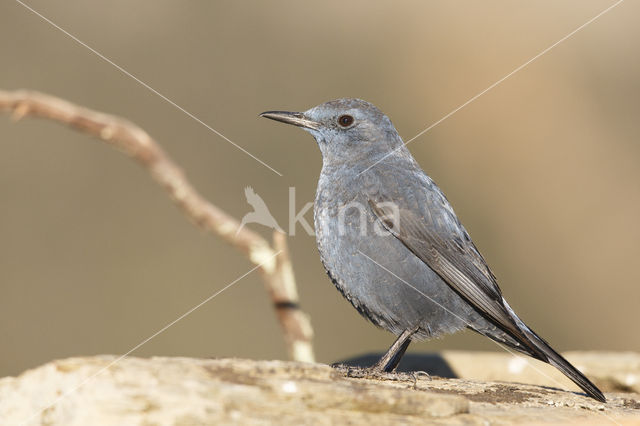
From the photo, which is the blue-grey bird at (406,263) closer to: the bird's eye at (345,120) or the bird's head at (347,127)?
the bird's head at (347,127)

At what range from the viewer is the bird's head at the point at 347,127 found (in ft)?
18.7

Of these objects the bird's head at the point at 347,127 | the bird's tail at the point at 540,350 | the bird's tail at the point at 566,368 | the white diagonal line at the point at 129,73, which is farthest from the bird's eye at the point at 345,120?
the white diagonal line at the point at 129,73

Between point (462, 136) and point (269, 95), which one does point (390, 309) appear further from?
point (462, 136)

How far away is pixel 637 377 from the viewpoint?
5.80 metres

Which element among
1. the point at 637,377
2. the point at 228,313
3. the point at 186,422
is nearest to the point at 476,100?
the point at 228,313

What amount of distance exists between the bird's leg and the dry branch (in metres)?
0.46

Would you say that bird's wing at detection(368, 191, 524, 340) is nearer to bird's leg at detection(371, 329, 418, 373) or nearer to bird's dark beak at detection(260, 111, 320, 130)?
bird's leg at detection(371, 329, 418, 373)

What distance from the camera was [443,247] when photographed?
5.06 m

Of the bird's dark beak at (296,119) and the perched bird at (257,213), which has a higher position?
the perched bird at (257,213)

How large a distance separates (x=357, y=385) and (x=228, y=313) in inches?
204

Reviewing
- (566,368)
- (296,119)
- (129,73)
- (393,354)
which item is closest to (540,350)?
(566,368)

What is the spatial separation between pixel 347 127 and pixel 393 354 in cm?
184

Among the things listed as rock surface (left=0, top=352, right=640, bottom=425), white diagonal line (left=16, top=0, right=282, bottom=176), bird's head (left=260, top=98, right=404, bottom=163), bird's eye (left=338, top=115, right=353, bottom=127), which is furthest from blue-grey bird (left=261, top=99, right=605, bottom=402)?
white diagonal line (left=16, top=0, right=282, bottom=176)

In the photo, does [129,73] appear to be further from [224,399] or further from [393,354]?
[224,399]
